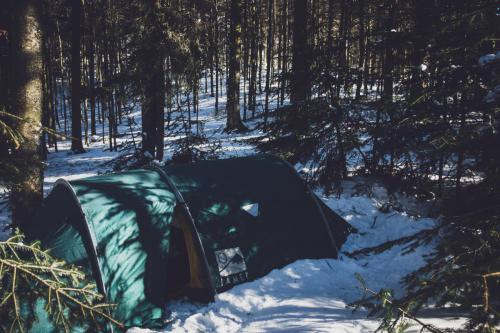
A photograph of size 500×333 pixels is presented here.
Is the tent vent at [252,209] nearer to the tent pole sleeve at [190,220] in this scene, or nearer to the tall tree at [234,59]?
the tent pole sleeve at [190,220]

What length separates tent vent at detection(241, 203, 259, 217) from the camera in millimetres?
8086

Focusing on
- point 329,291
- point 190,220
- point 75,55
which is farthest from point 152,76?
point 75,55

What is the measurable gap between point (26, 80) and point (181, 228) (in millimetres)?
4134

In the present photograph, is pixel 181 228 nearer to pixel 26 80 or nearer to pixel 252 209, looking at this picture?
pixel 252 209

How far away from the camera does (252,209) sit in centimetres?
814

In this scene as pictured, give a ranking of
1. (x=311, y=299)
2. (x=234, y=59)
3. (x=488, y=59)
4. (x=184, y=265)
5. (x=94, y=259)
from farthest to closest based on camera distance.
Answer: (x=234, y=59)
(x=184, y=265)
(x=311, y=299)
(x=94, y=259)
(x=488, y=59)

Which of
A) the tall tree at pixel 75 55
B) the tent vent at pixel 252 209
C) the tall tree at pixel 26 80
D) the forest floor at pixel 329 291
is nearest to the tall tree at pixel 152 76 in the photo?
the tall tree at pixel 26 80

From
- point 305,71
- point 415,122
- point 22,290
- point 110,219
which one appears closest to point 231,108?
point 305,71

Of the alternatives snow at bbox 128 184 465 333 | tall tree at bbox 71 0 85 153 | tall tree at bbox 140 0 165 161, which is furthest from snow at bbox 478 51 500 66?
tall tree at bbox 71 0 85 153

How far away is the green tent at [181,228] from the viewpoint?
6.67 m

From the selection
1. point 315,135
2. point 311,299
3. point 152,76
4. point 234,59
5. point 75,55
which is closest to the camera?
point 311,299

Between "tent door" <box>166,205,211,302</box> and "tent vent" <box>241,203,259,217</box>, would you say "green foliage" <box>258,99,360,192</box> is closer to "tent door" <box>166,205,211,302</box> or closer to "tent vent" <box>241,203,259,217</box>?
"tent vent" <box>241,203,259,217</box>

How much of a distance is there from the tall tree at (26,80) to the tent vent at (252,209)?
159 inches

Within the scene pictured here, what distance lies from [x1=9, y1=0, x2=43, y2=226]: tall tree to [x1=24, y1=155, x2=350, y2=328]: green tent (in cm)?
70
